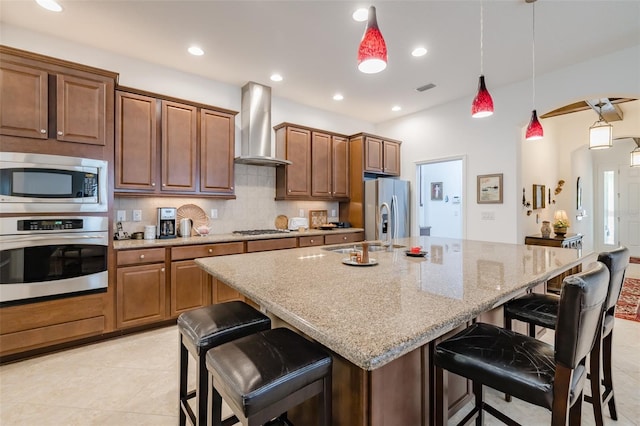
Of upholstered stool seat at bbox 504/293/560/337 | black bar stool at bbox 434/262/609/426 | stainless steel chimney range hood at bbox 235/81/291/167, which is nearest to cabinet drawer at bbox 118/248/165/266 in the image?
stainless steel chimney range hood at bbox 235/81/291/167

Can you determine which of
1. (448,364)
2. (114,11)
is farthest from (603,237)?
(114,11)

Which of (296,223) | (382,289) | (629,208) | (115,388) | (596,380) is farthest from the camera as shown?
(629,208)

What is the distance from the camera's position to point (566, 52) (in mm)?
3207

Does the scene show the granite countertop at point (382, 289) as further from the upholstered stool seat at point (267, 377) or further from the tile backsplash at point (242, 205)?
the tile backsplash at point (242, 205)

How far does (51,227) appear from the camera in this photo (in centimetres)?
243

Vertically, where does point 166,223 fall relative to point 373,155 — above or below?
below

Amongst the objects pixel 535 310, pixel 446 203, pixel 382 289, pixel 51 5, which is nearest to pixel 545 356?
pixel 382 289

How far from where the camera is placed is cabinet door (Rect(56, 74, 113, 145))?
99.6 inches

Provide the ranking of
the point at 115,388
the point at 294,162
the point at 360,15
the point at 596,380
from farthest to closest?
the point at 294,162 → the point at 360,15 → the point at 115,388 → the point at 596,380

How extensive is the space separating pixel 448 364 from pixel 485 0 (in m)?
2.78

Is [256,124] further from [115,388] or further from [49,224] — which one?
[115,388]

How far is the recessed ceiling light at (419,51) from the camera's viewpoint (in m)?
3.14

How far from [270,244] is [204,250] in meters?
0.80

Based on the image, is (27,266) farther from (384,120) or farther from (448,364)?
(384,120)
